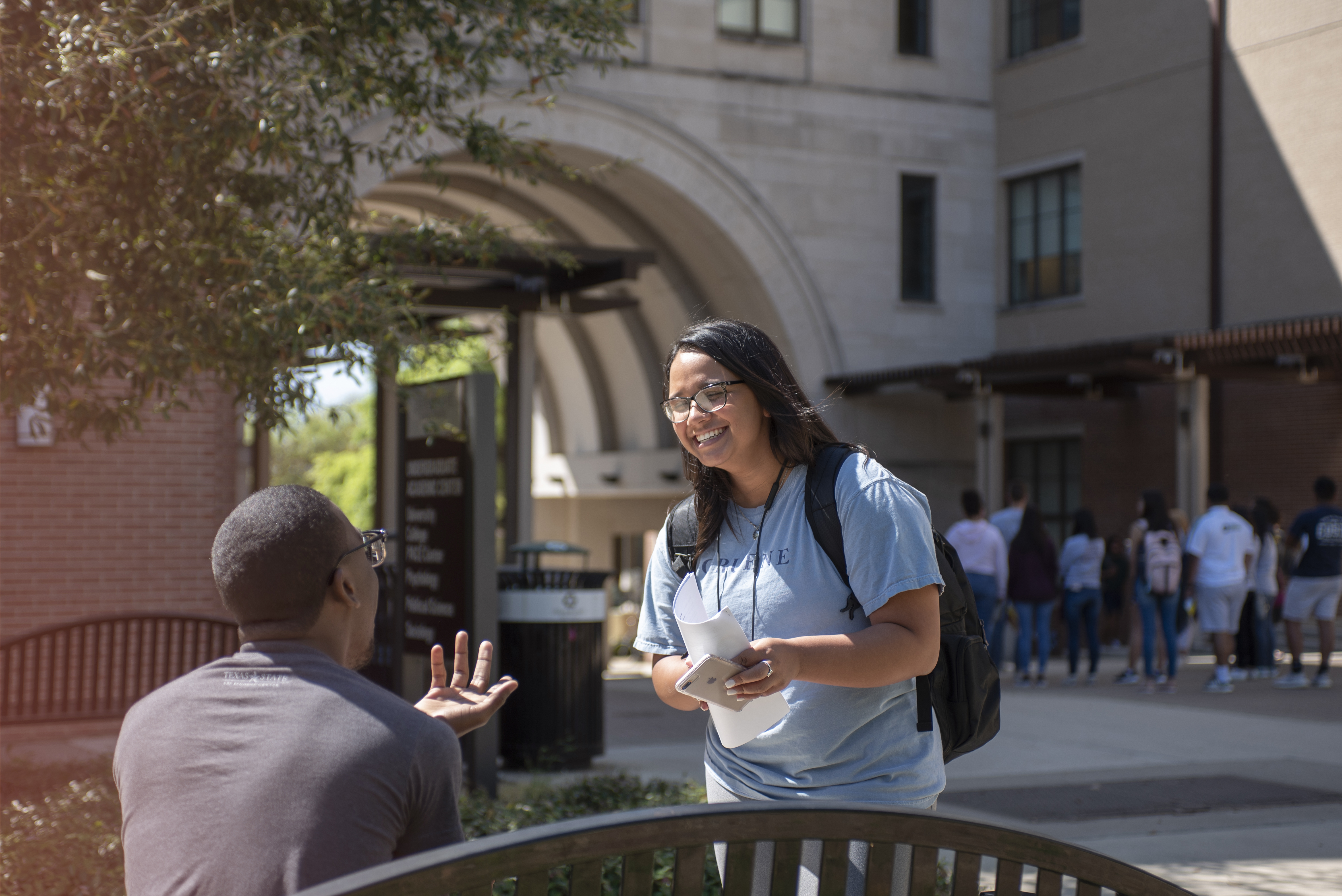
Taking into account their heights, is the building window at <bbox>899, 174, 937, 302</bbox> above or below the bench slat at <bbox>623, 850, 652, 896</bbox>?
above

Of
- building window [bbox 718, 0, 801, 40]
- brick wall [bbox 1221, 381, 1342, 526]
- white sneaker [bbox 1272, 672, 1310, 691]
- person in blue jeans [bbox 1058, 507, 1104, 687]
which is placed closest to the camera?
white sneaker [bbox 1272, 672, 1310, 691]

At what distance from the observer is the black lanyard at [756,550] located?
9.04 ft

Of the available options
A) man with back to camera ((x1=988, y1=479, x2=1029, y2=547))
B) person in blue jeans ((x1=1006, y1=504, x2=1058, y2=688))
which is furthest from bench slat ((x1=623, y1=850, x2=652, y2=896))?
man with back to camera ((x1=988, y1=479, x2=1029, y2=547))

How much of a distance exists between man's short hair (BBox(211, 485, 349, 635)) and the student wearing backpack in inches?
30.1

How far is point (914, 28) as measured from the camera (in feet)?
71.3

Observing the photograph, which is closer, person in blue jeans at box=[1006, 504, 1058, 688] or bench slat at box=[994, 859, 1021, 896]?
bench slat at box=[994, 859, 1021, 896]

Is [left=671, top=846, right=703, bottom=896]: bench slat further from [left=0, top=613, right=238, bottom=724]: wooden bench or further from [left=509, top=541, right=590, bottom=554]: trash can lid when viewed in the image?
[left=509, top=541, right=590, bottom=554]: trash can lid

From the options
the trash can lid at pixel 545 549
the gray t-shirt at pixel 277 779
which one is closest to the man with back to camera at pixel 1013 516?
the trash can lid at pixel 545 549

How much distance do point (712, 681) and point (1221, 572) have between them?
12054 mm

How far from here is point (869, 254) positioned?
21.2 metres

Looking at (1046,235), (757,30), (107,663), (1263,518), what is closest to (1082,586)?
(1263,518)

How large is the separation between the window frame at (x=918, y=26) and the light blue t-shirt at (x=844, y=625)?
1999 centimetres

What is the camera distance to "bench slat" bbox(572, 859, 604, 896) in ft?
6.73

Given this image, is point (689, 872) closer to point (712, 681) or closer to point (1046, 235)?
point (712, 681)
